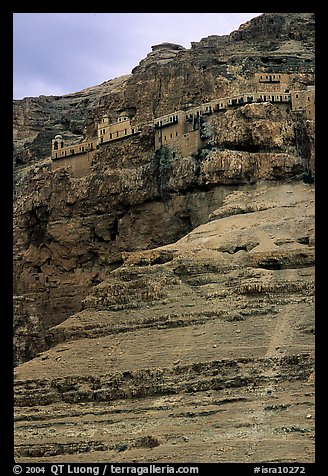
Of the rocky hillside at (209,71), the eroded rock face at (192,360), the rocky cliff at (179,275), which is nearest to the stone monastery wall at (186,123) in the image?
the rocky cliff at (179,275)

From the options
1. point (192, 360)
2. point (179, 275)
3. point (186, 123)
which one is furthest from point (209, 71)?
point (192, 360)

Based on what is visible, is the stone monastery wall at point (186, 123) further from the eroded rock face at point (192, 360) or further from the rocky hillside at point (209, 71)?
the eroded rock face at point (192, 360)

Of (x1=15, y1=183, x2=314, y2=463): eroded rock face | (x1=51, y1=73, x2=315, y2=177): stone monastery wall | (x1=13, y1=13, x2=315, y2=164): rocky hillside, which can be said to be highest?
(x1=13, y1=13, x2=315, y2=164): rocky hillside

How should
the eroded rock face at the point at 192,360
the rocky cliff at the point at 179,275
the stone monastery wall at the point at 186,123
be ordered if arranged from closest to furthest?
the eroded rock face at the point at 192,360
the rocky cliff at the point at 179,275
the stone monastery wall at the point at 186,123

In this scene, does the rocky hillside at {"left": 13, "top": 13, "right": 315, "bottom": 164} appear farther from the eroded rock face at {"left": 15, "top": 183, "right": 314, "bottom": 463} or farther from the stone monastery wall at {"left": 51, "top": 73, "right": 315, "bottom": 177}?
the eroded rock face at {"left": 15, "top": 183, "right": 314, "bottom": 463}

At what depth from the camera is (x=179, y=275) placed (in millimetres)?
47469

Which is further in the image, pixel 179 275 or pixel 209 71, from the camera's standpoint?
pixel 209 71

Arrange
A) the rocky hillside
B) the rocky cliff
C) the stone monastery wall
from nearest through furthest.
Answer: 1. the rocky cliff
2. the stone monastery wall
3. the rocky hillside

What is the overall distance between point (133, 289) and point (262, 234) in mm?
6893

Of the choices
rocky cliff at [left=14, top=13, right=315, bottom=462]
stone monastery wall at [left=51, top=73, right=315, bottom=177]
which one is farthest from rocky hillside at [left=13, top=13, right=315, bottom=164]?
stone monastery wall at [left=51, top=73, right=315, bottom=177]

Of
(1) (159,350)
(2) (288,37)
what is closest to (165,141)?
(2) (288,37)

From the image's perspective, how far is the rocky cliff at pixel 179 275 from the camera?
37.3 m

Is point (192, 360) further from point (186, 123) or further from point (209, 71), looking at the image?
point (209, 71)

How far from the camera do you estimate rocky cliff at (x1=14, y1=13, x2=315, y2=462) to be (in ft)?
122
